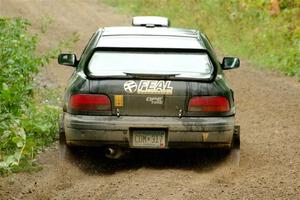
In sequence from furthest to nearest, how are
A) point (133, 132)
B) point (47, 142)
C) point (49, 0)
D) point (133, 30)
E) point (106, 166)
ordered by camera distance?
point (49, 0)
point (47, 142)
point (133, 30)
point (106, 166)
point (133, 132)

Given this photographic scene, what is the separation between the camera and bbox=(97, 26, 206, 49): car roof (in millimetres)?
7547

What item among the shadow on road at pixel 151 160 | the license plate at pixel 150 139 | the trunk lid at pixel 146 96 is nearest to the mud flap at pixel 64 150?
the shadow on road at pixel 151 160

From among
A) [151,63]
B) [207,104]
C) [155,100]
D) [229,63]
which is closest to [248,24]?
[229,63]

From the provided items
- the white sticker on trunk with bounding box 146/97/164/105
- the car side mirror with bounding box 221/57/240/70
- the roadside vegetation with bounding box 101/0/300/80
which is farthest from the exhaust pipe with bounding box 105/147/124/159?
the roadside vegetation with bounding box 101/0/300/80

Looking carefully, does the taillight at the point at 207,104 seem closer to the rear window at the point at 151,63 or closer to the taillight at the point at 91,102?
the rear window at the point at 151,63

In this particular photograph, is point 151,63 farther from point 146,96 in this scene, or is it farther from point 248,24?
point 248,24

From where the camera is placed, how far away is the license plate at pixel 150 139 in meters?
6.95

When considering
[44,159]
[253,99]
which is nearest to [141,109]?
[44,159]

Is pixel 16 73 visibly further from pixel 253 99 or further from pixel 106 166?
pixel 253 99

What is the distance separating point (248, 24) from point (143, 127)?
1464cm

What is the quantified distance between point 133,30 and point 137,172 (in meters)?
1.88

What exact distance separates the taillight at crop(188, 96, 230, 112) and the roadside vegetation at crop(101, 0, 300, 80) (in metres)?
8.80

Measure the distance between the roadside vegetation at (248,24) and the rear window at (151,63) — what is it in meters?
8.50

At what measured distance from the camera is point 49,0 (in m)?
26.6
